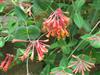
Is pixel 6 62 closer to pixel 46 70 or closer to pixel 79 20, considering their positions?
pixel 46 70

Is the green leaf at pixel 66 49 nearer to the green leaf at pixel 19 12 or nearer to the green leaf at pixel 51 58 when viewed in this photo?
the green leaf at pixel 51 58

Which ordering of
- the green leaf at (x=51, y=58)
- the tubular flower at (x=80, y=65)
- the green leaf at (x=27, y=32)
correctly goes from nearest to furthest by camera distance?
the tubular flower at (x=80, y=65)
the green leaf at (x=27, y=32)
the green leaf at (x=51, y=58)

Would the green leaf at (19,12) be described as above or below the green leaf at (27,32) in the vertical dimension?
above

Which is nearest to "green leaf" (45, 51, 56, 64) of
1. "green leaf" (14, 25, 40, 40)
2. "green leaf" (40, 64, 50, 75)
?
"green leaf" (40, 64, 50, 75)

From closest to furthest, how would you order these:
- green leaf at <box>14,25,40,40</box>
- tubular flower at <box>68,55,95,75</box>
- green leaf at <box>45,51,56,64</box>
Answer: tubular flower at <box>68,55,95,75</box>, green leaf at <box>14,25,40,40</box>, green leaf at <box>45,51,56,64</box>

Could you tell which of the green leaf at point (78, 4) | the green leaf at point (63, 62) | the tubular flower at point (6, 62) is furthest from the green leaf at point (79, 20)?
the tubular flower at point (6, 62)

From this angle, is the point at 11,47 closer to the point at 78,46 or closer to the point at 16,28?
the point at 16,28

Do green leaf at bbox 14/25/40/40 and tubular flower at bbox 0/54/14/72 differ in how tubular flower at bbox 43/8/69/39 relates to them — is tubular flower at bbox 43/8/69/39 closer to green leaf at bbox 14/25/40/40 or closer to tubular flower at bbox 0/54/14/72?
green leaf at bbox 14/25/40/40

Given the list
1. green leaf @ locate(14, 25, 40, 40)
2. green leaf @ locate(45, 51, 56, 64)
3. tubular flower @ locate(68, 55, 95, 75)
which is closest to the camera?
tubular flower @ locate(68, 55, 95, 75)
